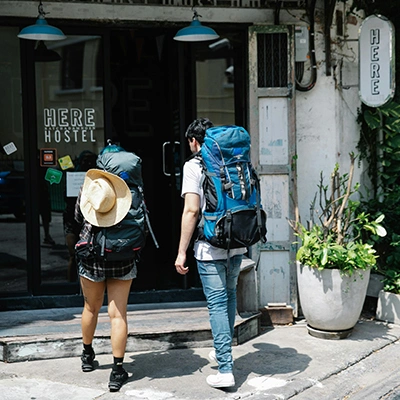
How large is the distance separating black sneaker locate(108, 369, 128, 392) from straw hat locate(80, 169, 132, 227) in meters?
1.06

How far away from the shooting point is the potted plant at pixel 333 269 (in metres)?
5.92

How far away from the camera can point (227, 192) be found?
15.4 ft

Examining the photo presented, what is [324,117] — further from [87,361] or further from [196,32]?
[87,361]

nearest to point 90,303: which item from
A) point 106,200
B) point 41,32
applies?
point 106,200

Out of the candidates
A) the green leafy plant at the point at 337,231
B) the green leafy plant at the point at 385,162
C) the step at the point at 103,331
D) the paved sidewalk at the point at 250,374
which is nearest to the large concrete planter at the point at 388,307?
the green leafy plant at the point at 385,162

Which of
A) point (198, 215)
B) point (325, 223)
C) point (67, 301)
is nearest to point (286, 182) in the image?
point (325, 223)

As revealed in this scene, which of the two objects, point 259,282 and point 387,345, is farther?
point 259,282

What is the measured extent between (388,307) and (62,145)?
3.52 m

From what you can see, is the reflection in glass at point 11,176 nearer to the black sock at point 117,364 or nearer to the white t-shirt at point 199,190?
the black sock at point 117,364

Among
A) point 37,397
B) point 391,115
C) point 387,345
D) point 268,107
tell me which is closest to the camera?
point 37,397

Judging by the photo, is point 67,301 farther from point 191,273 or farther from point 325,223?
point 325,223

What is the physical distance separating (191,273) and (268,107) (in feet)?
6.13

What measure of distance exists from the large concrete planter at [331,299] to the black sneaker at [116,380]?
1.95m

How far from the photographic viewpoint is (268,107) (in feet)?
21.2
